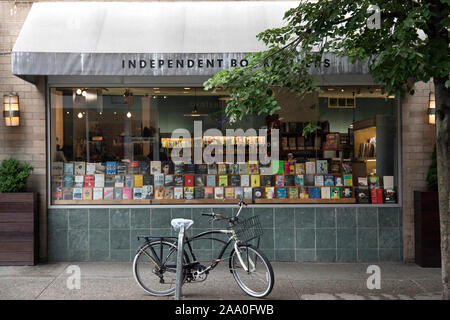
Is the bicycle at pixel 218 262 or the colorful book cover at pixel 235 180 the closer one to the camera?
the bicycle at pixel 218 262

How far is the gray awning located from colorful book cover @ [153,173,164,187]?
2128mm

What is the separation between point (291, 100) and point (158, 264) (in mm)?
4054

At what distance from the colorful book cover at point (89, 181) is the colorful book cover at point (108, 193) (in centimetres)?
27

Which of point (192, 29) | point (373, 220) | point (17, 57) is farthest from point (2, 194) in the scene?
point (373, 220)

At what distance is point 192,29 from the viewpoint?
7598 mm

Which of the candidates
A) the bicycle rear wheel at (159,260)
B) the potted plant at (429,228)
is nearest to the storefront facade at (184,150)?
the potted plant at (429,228)

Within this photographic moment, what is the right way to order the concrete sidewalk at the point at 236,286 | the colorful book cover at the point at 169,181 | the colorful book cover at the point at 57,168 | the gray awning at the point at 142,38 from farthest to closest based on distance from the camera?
the colorful book cover at the point at 169,181
the colorful book cover at the point at 57,168
the gray awning at the point at 142,38
the concrete sidewalk at the point at 236,286

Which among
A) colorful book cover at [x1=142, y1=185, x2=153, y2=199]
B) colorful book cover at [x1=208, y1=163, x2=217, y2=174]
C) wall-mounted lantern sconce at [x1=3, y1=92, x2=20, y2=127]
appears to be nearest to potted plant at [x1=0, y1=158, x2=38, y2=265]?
wall-mounted lantern sconce at [x1=3, y1=92, x2=20, y2=127]

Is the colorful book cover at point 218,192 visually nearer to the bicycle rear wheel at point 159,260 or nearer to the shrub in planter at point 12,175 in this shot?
the bicycle rear wheel at point 159,260

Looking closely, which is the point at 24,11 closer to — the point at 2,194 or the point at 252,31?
the point at 2,194

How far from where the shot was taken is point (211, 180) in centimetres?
845

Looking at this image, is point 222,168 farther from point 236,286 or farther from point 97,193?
point 236,286

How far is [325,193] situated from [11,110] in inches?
230

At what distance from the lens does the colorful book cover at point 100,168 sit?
27.6 ft
